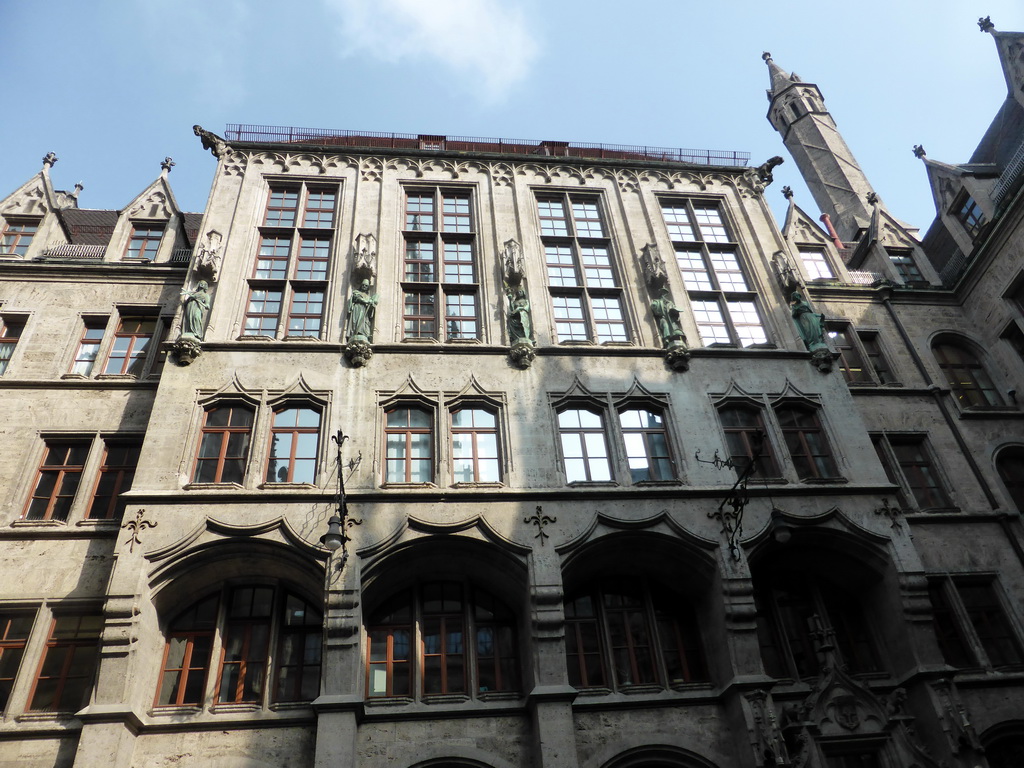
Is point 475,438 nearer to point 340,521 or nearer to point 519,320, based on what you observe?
point 519,320

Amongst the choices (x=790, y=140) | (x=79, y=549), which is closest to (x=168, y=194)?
(x=79, y=549)

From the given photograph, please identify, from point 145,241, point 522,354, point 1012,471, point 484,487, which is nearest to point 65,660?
point 484,487

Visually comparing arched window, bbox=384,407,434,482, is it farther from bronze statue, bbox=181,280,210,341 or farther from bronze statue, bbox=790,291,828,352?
bronze statue, bbox=790,291,828,352

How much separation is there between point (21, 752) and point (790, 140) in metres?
47.2

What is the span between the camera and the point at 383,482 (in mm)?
17375

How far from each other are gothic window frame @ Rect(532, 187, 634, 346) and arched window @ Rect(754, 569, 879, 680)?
7545 mm

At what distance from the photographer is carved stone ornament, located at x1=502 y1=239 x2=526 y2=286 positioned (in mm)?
21672

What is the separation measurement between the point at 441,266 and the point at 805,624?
1368 cm

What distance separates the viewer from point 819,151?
142 feet

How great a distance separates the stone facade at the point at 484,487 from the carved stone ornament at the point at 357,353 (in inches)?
3.1

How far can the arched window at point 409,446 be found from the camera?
1772cm

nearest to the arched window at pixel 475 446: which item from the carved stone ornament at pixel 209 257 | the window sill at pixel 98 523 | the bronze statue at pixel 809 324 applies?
the window sill at pixel 98 523

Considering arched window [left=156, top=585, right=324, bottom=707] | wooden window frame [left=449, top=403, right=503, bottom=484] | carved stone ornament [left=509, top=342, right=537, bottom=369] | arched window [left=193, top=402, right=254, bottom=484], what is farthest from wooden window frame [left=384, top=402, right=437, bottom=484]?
arched window [left=156, top=585, right=324, bottom=707]

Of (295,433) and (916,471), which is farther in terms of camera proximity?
(916,471)
